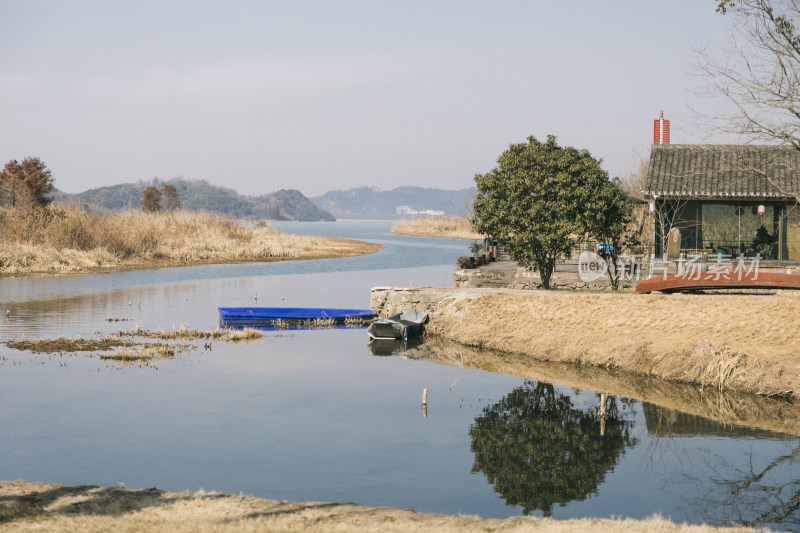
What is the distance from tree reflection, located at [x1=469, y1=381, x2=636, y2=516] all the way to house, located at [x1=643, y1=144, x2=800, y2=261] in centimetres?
1765

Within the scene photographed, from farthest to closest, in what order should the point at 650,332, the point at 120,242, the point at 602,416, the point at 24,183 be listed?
1. the point at 24,183
2. the point at 120,242
3. the point at 650,332
4. the point at 602,416

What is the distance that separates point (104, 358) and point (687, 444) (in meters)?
17.6

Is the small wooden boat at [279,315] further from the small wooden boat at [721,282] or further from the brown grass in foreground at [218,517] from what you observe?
the brown grass in foreground at [218,517]

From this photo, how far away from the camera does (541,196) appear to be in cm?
3278

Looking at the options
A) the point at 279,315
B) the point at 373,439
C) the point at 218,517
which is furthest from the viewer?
the point at 279,315

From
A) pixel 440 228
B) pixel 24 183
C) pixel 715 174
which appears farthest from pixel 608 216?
pixel 440 228

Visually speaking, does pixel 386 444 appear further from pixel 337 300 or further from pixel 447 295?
pixel 337 300

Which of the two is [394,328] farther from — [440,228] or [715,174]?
[440,228]

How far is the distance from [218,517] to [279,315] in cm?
2318

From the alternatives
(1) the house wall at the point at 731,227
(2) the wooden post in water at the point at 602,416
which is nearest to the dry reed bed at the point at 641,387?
(2) the wooden post in water at the point at 602,416

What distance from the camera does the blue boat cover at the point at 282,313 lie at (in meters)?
33.1

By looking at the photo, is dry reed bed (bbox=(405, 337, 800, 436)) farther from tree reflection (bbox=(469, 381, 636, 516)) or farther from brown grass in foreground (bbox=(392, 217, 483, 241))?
brown grass in foreground (bbox=(392, 217, 483, 241))

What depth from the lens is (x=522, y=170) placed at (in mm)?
32812

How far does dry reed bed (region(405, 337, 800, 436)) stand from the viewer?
19016mm
